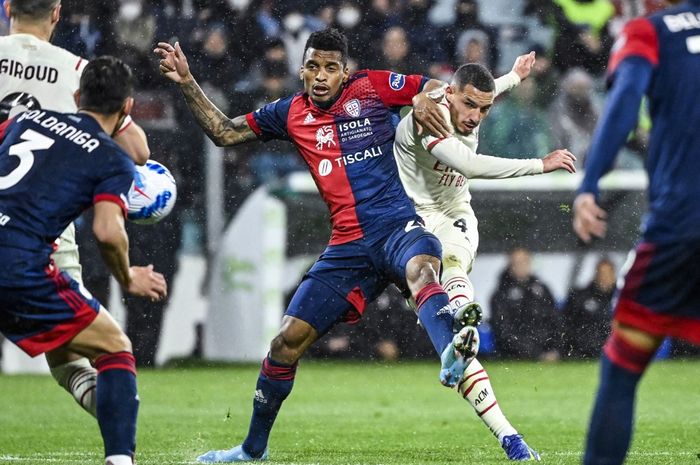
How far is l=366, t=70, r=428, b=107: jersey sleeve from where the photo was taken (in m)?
7.01

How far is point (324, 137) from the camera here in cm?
697

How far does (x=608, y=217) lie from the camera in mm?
12680

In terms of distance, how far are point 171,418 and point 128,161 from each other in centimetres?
427

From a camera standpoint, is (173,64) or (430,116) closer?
(430,116)

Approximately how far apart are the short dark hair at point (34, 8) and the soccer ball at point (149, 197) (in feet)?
3.13

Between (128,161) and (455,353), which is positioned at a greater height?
(128,161)

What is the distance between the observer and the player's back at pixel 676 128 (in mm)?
4121

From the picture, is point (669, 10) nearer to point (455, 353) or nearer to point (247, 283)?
point (455, 353)

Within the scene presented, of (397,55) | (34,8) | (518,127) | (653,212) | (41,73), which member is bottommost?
(518,127)

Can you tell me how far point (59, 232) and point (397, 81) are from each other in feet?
8.41

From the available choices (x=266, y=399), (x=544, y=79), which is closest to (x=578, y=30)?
(x=544, y=79)

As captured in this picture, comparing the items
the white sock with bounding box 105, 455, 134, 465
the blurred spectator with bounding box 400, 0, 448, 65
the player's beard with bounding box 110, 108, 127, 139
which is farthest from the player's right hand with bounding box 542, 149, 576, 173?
the blurred spectator with bounding box 400, 0, 448, 65

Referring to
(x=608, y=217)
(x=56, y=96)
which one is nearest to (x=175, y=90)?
(x=608, y=217)

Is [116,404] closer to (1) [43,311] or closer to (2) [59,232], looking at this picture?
(1) [43,311]
